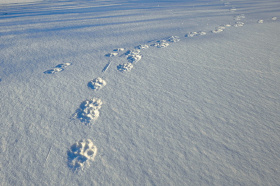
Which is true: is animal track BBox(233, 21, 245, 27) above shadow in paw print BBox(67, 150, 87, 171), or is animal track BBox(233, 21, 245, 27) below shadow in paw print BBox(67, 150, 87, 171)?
above

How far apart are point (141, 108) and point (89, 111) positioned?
380 millimetres

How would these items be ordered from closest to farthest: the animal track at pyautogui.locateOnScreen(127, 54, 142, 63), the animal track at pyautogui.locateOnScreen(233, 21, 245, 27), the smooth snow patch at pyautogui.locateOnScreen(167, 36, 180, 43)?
the animal track at pyautogui.locateOnScreen(127, 54, 142, 63)
the smooth snow patch at pyautogui.locateOnScreen(167, 36, 180, 43)
the animal track at pyautogui.locateOnScreen(233, 21, 245, 27)

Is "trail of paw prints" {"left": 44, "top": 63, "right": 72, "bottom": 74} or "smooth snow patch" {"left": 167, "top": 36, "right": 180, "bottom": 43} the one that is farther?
"smooth snow patch" {"left": 167, "top": 36, "right": 180, "bottom": 43}

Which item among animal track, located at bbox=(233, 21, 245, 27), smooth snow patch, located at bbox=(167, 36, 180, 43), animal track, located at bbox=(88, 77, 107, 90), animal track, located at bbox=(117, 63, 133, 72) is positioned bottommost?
animal track, located at bbox=(88, 77, 107, 90)

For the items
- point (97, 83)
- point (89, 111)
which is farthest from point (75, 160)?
point (97, 83)

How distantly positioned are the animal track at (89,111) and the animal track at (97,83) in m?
0.15

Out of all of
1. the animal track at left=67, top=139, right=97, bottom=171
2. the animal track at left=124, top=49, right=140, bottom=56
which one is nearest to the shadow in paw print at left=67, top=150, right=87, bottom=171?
the animal track at left=67, top=139, right=97, bottom=171

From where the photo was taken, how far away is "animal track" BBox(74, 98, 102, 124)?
113cm

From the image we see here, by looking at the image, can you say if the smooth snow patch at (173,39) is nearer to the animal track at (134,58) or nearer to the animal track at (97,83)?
the animal track at (134,58)

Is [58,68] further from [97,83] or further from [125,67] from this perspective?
[125,67]

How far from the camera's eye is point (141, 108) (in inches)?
47.8

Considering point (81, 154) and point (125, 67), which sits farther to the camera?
point (125, 67)

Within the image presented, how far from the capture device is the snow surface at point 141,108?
875 mm

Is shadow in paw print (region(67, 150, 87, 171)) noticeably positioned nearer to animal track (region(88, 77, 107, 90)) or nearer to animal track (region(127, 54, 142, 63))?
animal track (region(88, 77, 107, 90))
